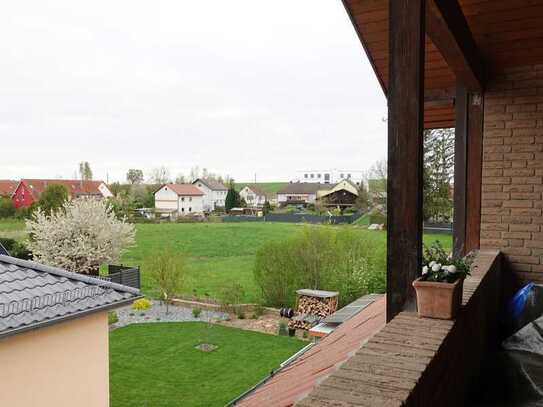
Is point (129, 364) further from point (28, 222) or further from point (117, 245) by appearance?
point (28, 222)

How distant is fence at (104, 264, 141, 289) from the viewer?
1287 cm

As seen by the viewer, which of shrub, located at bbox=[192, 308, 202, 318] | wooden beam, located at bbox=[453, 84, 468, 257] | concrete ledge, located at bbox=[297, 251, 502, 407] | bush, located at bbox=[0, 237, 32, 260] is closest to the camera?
concrete ledge, located at bbox=[297, 251, 502, 407]

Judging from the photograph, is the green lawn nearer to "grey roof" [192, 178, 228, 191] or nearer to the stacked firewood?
the stacked firewood

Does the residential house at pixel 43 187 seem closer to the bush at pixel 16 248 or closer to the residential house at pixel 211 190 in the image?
the bush at pixel 16 248

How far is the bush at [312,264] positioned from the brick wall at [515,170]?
773 cm

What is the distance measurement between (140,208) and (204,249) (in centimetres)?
949

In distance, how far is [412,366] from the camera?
1113 mm

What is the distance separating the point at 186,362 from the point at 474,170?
21.1 ft

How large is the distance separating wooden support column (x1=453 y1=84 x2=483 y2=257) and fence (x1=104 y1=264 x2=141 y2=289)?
1098 cm

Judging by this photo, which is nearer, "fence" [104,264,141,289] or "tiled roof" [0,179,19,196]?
"fence" [104,264,141,289]

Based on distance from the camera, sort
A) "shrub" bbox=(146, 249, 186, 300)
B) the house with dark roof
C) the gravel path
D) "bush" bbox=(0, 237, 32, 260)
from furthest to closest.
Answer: "bush" bbox=(0, 237, 32, 260) < "shrub" bbox=(146, 249, 186, 300) < the gravel path < the house with dark roof

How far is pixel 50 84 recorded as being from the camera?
3319 centimetres

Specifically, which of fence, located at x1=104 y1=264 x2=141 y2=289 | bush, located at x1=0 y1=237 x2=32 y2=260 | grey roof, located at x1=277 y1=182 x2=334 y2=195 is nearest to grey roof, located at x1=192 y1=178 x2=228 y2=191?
grey roof, located at x1=277 y1=182 x2=334 y2=195

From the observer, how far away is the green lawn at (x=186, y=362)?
22.7ft
